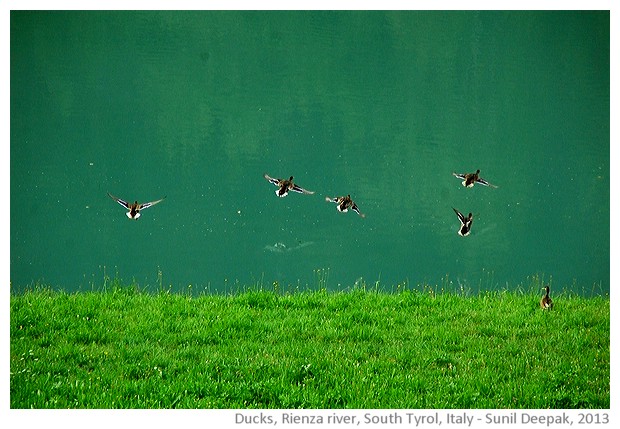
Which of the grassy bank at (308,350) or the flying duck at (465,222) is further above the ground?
the flying duck at (465,222)

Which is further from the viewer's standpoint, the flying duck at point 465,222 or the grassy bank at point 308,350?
the flying duck at point 465,222

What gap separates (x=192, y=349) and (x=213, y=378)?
2.95 ft

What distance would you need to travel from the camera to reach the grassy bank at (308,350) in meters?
7.81

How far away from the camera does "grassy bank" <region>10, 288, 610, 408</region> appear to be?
7809mm

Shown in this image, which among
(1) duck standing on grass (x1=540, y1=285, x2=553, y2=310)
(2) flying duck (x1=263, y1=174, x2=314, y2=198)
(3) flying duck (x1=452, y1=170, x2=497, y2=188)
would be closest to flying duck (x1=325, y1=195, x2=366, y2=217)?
(2) flying duck (x1=263, y1=174, x2=314, y2=198)

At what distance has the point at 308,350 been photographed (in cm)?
902

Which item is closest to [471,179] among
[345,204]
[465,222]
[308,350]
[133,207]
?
[465,222]

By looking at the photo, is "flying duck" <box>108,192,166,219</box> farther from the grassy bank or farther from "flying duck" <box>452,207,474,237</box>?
"flying duck" <box>452,207,474,237</box>

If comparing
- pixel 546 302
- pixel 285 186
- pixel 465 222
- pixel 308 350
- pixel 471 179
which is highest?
pixel 471 179

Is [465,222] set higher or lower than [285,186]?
lower

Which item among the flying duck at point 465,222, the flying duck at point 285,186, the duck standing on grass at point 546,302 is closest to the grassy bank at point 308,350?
the duck standing on grass at point 546,302

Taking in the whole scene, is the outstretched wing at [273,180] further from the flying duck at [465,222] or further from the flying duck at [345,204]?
the flying duck at [465,222]

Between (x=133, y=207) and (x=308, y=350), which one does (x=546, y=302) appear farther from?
(x=133, y=207)

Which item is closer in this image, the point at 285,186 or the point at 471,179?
the point at 285,186
